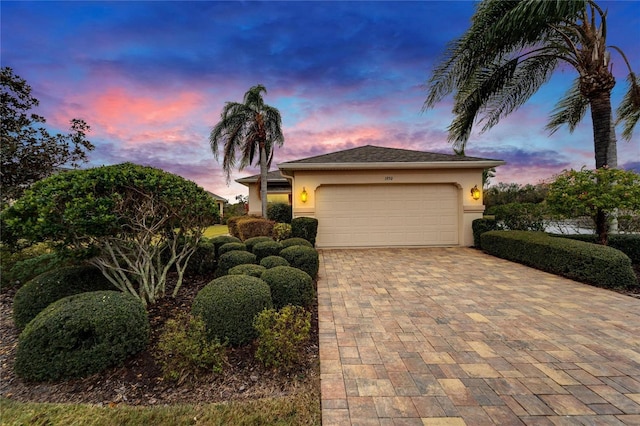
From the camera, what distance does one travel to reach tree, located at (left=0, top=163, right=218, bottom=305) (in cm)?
315

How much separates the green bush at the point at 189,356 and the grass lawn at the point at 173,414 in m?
0.37

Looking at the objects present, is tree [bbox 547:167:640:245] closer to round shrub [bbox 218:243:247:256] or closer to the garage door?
the garage door

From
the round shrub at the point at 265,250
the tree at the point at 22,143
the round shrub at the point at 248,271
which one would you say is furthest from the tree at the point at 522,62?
the tree at the point at 22,143

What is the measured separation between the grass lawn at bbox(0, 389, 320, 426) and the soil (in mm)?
135

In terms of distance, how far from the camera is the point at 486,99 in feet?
27.4

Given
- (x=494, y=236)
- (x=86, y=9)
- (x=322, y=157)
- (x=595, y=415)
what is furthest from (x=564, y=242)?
(x=86, y=9)

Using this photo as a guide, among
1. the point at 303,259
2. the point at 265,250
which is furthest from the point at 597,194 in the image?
the point at 265,250

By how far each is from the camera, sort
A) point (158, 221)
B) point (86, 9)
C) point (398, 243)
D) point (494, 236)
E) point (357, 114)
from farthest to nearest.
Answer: point (357, 114)
point (398, 243)
point (494, 236)
point (86, 9)
point (158, 221)

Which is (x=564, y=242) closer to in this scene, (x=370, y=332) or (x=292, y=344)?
(x=370, y=332)

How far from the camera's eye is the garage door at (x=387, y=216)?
31.5 ft

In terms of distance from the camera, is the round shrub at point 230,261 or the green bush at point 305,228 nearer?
the round shrub at point 230,261

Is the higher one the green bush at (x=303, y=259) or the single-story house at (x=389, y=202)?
the single-story house at (x=389, y=202)

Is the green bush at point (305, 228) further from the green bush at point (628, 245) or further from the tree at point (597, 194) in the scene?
the green bush at point (628, 245)

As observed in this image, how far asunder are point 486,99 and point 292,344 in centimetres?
947
